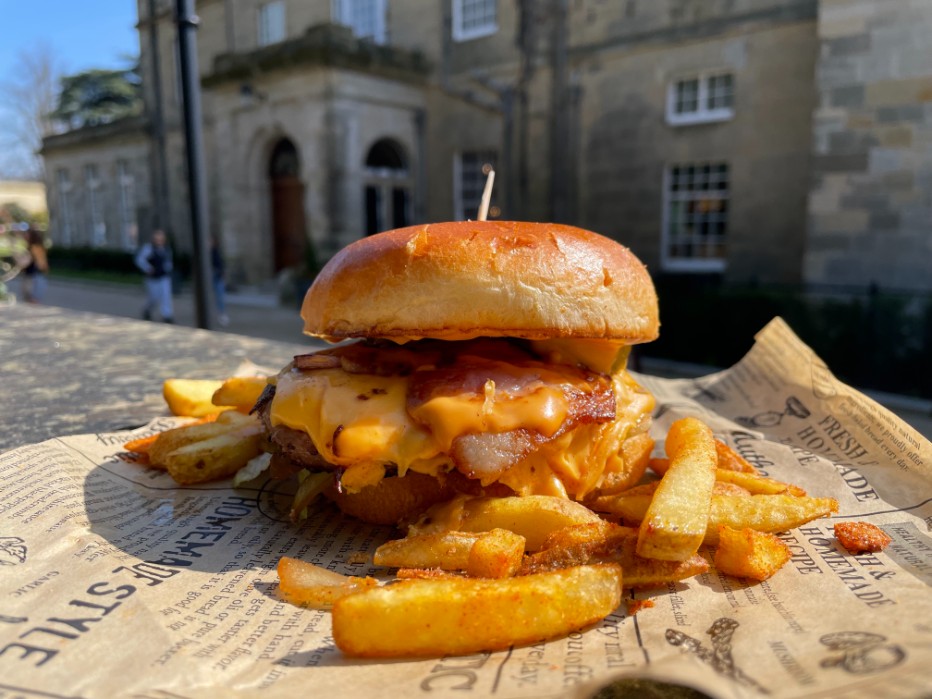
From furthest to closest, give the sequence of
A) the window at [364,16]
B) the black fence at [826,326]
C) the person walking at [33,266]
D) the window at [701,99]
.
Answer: the window at [364,16], the person walking at [33,266], the window at [701,99], the black fence at [826,326]

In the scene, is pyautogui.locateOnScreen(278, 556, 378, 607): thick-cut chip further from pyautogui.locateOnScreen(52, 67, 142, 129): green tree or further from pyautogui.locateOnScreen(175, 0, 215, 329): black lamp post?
pyautogui.locateOnScreen(52, 67, 142, 129): green tree

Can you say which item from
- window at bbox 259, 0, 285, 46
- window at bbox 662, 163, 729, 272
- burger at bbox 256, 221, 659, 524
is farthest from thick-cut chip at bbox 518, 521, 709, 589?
window at bbox 259, 0, 285, 46

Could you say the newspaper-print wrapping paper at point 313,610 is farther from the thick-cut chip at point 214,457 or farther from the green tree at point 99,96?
the green tree at point 99,96

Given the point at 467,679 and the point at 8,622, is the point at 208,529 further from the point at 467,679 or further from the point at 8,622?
the point at 467,679

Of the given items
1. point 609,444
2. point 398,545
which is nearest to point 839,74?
point 609,444

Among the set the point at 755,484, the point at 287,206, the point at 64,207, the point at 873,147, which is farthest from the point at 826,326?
the point at 64,207

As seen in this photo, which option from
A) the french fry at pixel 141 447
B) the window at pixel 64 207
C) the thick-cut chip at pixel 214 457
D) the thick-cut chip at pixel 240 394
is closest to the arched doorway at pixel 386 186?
the thick-cut chip at pixel 240 394
